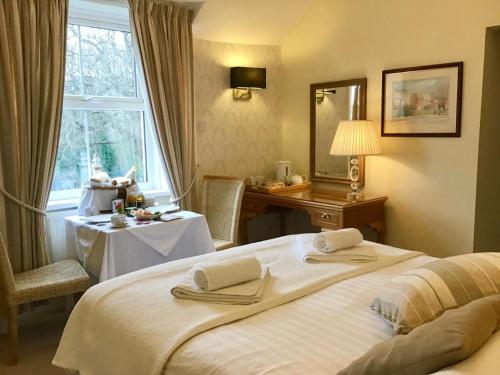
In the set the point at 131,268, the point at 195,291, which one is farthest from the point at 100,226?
the point at 195,291

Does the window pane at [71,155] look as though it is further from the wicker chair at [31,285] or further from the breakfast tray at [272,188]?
the breakfast tray at [272,188]

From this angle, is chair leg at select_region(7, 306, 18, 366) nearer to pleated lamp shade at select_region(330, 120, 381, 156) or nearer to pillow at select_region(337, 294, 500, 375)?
pillow at select_region(337, 294, 500, 375)

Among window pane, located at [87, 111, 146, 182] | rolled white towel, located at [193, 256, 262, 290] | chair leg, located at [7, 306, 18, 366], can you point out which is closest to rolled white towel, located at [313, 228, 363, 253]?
rolled white towel, located at [193, 256, 262, 290]

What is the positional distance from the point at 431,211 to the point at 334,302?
201cm

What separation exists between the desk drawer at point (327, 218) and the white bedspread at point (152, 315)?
3.86ft

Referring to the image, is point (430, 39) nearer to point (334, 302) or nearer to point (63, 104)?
point (334, 302)

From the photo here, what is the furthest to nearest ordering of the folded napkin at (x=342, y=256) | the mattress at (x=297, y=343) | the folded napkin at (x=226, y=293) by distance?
1. the folded napkin at (x=342, y=256)
2. the folded napkin at (x=226, y=293)
3. the mattress at (x=297, y=343)

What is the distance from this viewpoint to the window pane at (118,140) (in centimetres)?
348

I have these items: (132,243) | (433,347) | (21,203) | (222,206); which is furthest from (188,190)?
(433,347)

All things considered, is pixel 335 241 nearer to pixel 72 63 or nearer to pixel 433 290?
pixel 433 290

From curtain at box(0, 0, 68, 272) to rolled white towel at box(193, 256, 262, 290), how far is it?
170 centimetres

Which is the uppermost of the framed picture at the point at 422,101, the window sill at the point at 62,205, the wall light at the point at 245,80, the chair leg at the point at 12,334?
the wall light at the point at 245,80

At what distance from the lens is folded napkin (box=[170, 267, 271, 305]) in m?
1.66

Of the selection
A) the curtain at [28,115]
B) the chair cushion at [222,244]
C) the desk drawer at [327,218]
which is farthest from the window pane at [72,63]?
the desk drawer at [327,218]
